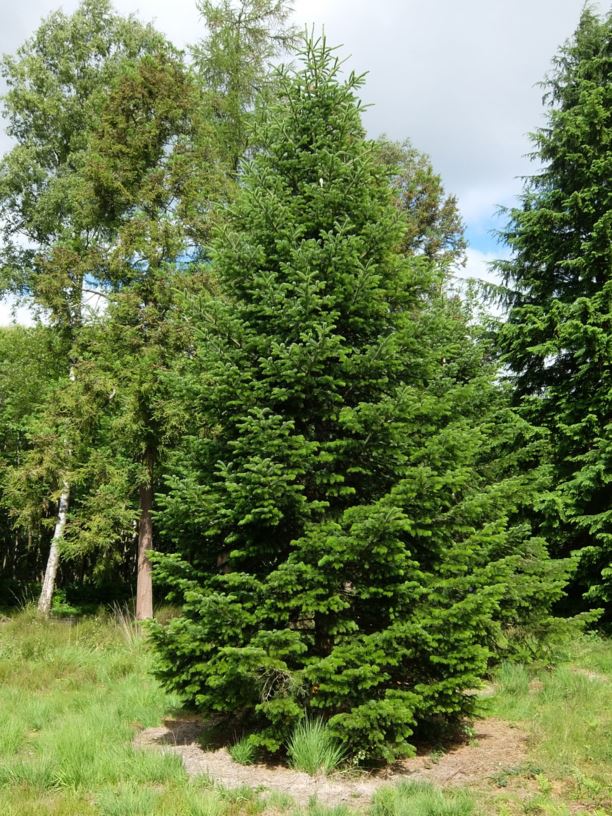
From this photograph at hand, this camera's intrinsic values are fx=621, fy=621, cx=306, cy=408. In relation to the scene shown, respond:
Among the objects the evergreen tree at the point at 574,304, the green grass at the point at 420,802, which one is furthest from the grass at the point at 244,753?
the evergreen tree at the point at 574,304

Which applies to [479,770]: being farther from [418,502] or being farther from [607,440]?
[607,440]

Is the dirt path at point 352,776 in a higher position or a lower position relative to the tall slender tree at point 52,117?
lower

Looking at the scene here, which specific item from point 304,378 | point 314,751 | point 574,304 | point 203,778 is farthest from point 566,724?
point 574,304

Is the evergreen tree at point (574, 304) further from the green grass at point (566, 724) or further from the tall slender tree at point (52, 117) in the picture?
the tall slender tree at point (52, 117)

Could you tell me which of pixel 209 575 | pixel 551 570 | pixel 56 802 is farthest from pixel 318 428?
pixel 551 570

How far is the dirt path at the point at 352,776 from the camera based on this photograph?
5137mm

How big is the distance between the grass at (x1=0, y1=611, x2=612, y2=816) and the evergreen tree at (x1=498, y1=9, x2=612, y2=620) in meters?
3.00

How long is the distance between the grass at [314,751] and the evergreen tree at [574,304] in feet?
22.3

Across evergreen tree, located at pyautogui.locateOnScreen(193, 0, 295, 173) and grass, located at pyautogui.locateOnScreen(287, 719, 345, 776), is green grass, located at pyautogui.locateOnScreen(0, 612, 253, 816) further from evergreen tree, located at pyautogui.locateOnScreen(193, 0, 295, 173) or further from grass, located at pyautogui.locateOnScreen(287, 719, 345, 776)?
evergreen tree, located at pyautogui.locateOnScreen(193, 0, 295, 173)

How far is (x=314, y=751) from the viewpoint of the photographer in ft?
17.9

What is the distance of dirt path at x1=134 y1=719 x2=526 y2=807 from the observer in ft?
16.9

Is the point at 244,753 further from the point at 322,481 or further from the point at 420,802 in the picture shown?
the point at 322,481

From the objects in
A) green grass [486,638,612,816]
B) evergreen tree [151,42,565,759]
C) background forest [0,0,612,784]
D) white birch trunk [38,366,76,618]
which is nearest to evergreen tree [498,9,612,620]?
background forest [0,0,612,784]

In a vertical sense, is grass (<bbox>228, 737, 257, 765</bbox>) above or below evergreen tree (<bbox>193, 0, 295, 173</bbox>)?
below
